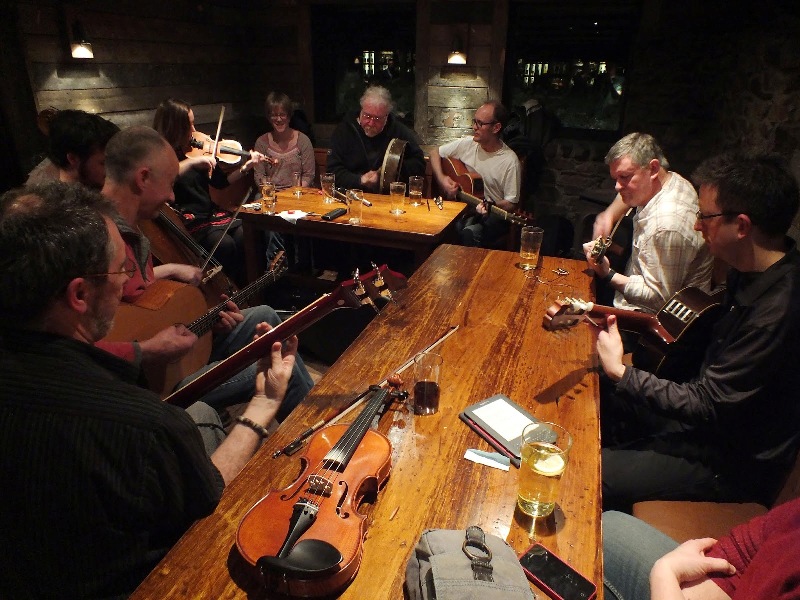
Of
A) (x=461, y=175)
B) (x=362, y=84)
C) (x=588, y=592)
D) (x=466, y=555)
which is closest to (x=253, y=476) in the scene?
(x=466, y=555)

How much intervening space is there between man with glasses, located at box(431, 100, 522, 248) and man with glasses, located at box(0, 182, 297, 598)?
3.48 m

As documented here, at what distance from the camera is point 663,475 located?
170cm

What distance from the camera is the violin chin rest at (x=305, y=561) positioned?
0.90 metres

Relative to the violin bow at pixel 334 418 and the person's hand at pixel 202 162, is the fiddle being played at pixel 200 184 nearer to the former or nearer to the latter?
the person's hand at pixel 202 162

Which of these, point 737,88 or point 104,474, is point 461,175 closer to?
point 737,88

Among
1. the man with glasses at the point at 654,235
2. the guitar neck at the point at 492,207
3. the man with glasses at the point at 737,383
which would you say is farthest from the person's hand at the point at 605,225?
the man with glasses at the point at 737,383

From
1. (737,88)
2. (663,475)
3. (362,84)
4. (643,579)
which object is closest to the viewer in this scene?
(643,579)

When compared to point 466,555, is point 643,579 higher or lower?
lower

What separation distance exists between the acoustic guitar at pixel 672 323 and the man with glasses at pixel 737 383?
115 mm

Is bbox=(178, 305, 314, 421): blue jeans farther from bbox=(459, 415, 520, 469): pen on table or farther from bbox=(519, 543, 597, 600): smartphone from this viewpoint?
bbox=(519, 543, 597, 600): smartphone

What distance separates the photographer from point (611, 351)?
1.82m

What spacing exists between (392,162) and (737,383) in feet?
10.4

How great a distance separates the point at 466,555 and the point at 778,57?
156 inches

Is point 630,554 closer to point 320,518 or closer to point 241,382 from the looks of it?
point 320,518
